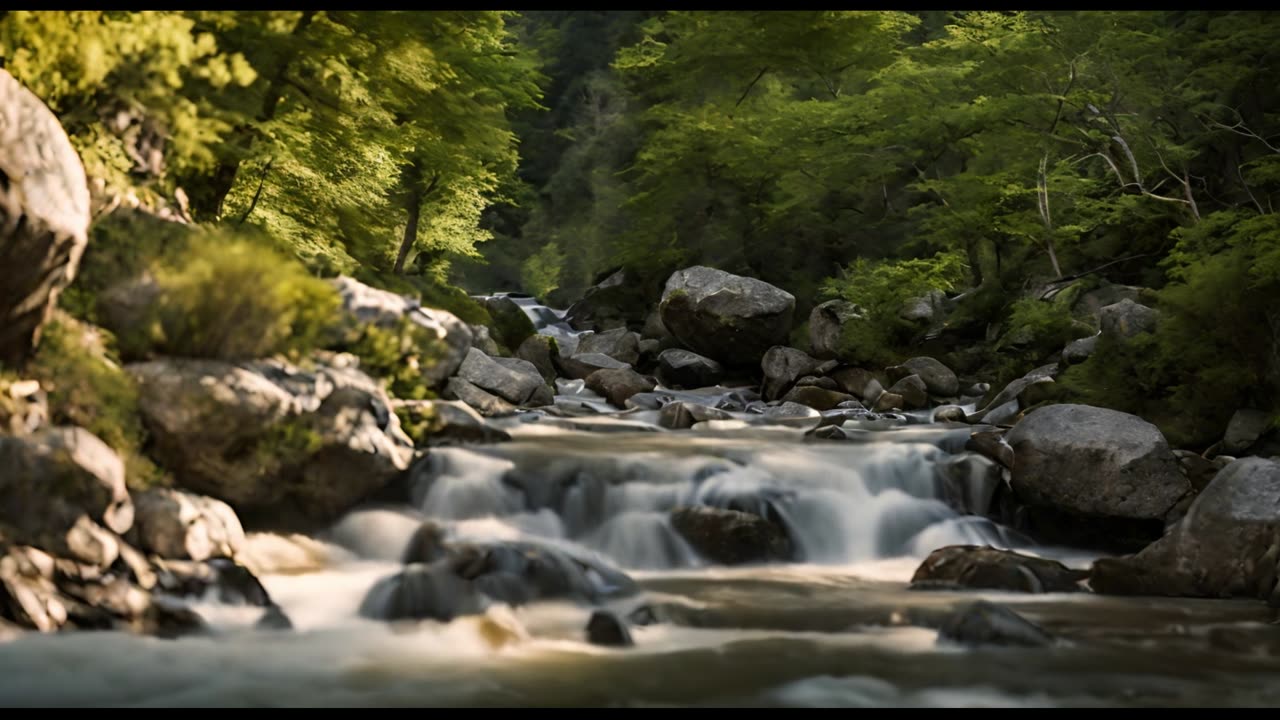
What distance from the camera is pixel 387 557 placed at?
9445 mm

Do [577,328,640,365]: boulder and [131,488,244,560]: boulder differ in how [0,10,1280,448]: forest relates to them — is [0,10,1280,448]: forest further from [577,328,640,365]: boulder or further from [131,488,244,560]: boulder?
[577,328,640,365]: boulder

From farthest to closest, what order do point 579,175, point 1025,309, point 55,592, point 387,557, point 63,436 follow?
point 579,175 < point 1025,309 < point 387,557 < point 63,436 < point 55,592

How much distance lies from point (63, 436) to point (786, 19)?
2546 centimetres

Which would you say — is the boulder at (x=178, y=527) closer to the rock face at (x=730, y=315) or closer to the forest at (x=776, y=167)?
the forest at (x=776, y=167)

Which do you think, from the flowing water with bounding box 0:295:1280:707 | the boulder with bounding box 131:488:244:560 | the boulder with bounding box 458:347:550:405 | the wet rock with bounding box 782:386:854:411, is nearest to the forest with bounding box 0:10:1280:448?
the boulder with bounding box 458:347:550:405

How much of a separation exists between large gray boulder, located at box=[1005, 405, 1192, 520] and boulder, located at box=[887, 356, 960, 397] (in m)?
8.92

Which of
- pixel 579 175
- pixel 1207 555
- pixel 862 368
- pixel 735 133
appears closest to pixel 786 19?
pixel 735 133

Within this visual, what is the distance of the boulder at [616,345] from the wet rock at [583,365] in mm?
1993

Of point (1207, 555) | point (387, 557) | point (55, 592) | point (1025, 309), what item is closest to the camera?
point (55, 592)

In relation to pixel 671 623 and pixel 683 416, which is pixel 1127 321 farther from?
pixel 671 623

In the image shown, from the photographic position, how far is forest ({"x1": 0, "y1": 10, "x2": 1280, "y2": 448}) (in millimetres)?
9281

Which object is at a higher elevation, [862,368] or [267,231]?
[267,231]

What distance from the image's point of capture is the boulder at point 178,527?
751cm
